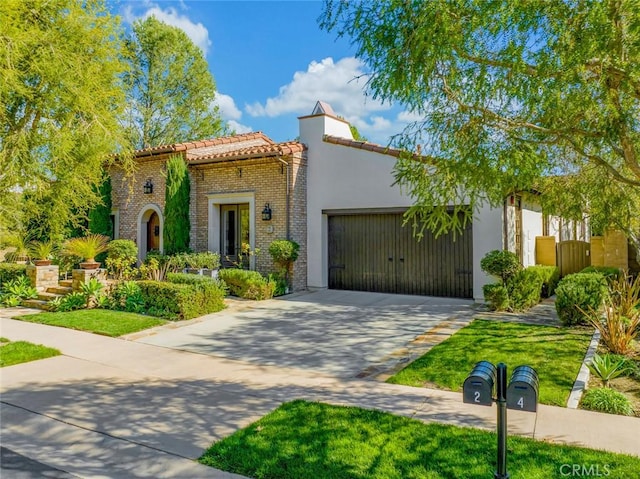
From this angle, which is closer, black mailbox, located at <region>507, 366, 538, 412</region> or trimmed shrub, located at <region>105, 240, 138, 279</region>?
black mailbox, located at <region>507, 366, 538, 412</region>

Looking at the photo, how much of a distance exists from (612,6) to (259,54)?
11.2m

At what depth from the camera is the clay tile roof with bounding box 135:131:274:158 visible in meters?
16.0

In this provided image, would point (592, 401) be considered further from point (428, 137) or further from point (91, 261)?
point (91, 261)

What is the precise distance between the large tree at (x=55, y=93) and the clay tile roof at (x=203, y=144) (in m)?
2.67

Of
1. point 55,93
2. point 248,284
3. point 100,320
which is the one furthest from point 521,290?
point 55,93

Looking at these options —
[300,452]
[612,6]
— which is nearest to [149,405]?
[300,452]

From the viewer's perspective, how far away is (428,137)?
22.0 feet

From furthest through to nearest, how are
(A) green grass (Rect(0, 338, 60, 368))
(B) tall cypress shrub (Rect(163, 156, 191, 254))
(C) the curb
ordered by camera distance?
1. (B) tall cypress shrub (Rect(163, 156, 191, 254))
2. (A) green grass (Rect(0, 338, 60, 368))
3. (C) the curb

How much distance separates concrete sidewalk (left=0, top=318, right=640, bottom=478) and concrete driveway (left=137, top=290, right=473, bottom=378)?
0.67m

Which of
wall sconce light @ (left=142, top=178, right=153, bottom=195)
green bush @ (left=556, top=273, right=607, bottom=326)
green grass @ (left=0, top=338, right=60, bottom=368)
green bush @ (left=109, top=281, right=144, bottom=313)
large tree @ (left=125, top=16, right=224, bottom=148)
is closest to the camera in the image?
green grass @ (left=0, top=338, right=60, bottom=368)

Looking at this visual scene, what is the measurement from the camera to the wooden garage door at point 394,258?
40.8ft

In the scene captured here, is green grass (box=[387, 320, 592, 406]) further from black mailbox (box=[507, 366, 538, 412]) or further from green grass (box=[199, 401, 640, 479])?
black mailbox (box=[507, 366, 538, 412])

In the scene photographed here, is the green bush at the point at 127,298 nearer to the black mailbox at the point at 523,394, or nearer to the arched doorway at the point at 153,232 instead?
the arched doorway at the point at 153,232

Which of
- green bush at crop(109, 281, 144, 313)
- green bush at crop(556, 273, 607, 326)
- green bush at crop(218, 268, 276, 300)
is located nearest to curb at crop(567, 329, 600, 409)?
green bush at crop(556, 273, 607, 326)
